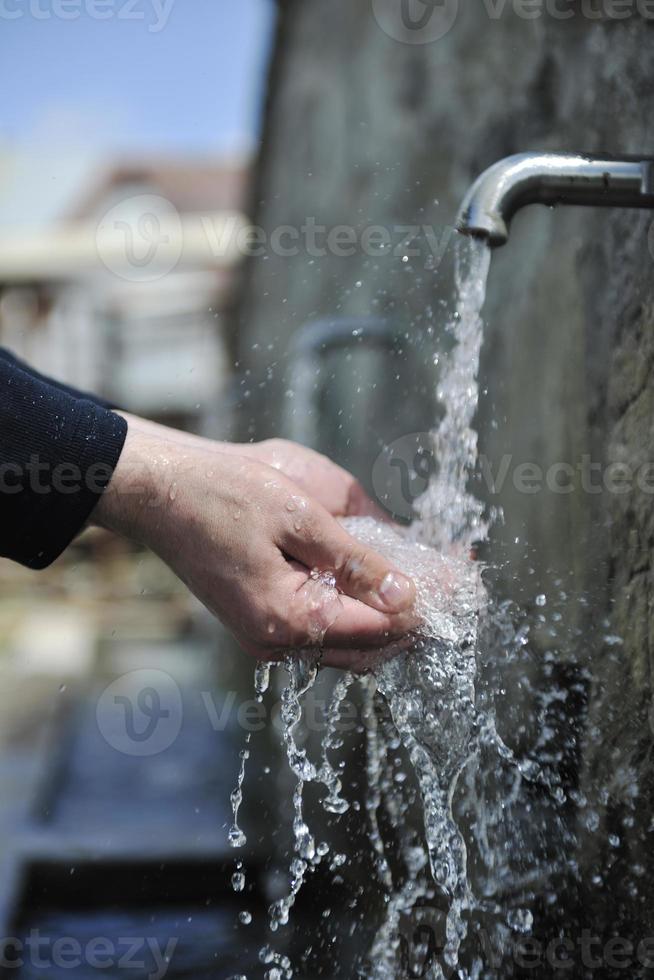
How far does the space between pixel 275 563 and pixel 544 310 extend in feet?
3.88

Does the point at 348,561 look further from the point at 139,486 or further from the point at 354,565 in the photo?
the point at 139,486

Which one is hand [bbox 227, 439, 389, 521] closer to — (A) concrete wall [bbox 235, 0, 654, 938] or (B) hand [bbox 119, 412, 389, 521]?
(B) hand [bbox 119, 412, 389, 521]

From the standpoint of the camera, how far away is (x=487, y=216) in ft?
4.53

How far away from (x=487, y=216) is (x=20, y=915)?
5.88 ft

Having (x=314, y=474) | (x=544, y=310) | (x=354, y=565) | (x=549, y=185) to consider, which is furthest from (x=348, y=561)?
(x=544, y=310)

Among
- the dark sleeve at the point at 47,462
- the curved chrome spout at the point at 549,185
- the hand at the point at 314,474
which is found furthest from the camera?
the hand at the point at 314,474

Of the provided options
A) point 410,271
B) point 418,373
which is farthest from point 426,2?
point 418,373

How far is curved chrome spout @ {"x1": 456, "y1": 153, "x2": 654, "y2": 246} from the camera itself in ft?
4.53

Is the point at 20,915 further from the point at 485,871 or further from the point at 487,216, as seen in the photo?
the point at 487,216

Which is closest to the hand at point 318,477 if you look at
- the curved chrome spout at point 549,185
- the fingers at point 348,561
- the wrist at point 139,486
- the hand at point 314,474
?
the hand at point 314,474

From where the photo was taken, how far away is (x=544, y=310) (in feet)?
7.63

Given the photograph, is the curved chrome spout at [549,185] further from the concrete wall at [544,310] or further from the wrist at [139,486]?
the wrist at [139,486]

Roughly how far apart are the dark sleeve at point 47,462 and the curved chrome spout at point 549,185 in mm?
626

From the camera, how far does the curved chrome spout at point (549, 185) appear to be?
138 centimetres
